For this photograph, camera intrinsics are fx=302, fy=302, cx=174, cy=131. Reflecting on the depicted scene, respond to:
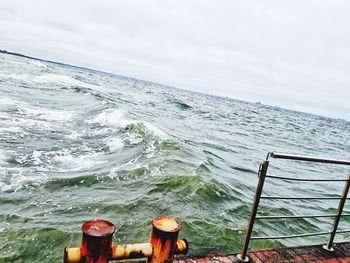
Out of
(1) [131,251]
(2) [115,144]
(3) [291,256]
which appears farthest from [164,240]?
(2) [115,144]

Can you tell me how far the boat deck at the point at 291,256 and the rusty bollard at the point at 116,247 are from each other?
139 centimetres

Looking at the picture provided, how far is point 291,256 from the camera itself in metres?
4.05

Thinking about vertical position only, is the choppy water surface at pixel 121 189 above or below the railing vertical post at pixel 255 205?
below

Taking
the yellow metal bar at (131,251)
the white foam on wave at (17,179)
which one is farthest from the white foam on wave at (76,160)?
the yellow metal bar at (131,251)

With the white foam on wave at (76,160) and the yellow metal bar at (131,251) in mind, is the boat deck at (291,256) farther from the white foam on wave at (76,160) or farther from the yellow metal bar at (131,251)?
the white foam on wave at (76,160)

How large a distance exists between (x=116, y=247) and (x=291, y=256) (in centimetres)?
286

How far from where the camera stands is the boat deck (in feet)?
12.2

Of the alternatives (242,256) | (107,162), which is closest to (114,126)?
(107,162)

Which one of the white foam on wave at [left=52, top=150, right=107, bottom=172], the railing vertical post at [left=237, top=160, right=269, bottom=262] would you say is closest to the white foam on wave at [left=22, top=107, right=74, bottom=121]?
the white foam on wave at [left=52, top=150, right=107, bottom=172]

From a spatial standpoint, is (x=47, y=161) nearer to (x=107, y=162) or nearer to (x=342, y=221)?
(x=107, y=162)

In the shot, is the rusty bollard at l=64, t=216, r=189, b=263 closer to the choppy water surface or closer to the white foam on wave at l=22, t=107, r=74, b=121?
the choppy water surface

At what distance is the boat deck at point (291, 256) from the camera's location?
12.2 feet

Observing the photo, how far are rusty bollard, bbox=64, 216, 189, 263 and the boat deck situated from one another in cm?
139

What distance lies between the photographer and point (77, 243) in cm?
508
